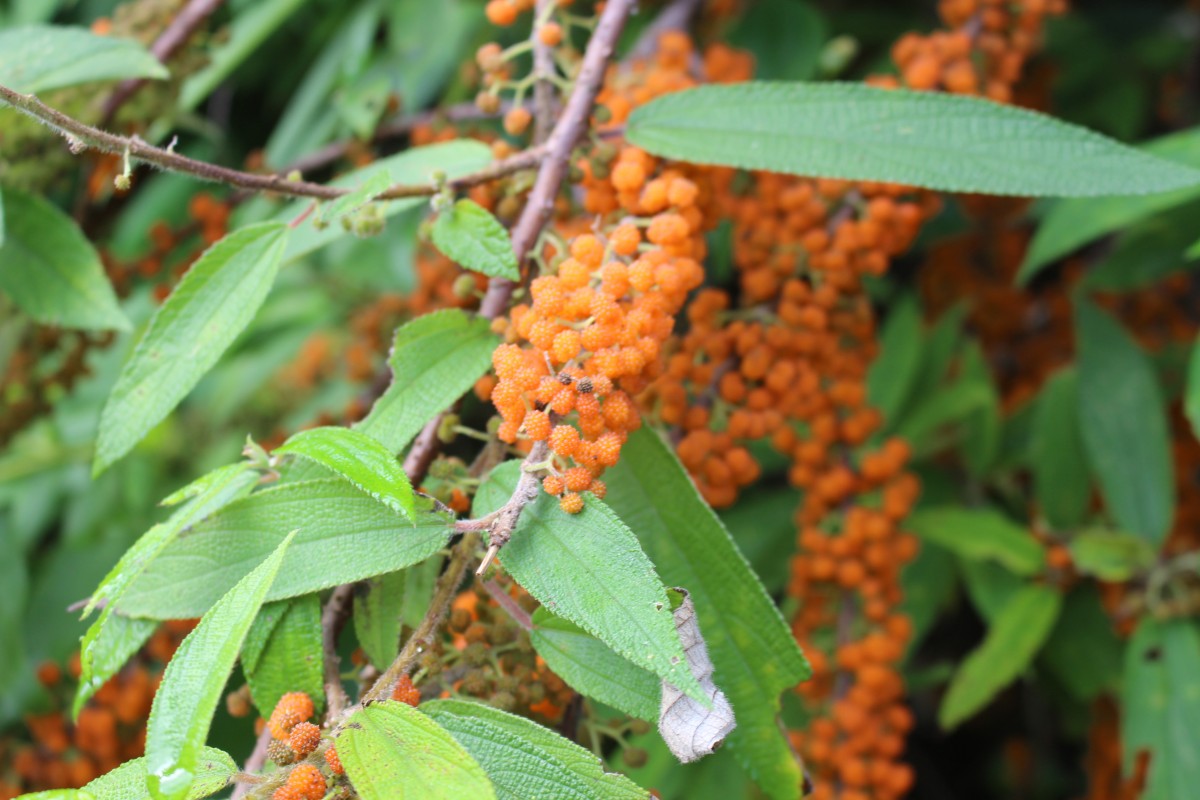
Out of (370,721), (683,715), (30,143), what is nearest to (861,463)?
(683,715)

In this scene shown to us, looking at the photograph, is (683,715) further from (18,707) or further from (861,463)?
(18,707)

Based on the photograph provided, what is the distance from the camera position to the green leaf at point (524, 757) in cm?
111

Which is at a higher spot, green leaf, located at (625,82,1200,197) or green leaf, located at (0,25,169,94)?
green leaf, located at (0,25,169,94)

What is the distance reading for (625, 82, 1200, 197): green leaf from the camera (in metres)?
1.62

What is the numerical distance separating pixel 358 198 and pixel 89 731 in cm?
135

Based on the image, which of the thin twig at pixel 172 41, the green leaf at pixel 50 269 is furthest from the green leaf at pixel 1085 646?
the thin twig at pixel 172 41

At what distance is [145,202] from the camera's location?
11.1 feet

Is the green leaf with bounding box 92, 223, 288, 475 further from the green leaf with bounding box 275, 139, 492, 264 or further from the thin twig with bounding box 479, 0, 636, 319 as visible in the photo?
the thin twig with bounding box 479, 0, 636, 319

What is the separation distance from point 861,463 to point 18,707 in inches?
76.2

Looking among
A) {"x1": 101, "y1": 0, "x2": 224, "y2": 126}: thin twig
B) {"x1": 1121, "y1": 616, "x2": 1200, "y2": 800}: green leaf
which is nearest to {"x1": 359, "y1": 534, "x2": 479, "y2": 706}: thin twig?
{"x1": 101, "y1": 0, "x2": 224, "y2": 126}: thin twig

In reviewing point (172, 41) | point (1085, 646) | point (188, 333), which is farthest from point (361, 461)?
point (1085, 646)

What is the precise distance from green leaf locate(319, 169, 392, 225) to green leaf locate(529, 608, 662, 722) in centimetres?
57

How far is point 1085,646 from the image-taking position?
266 centimetres

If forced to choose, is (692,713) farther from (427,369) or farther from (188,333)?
(188,333)
